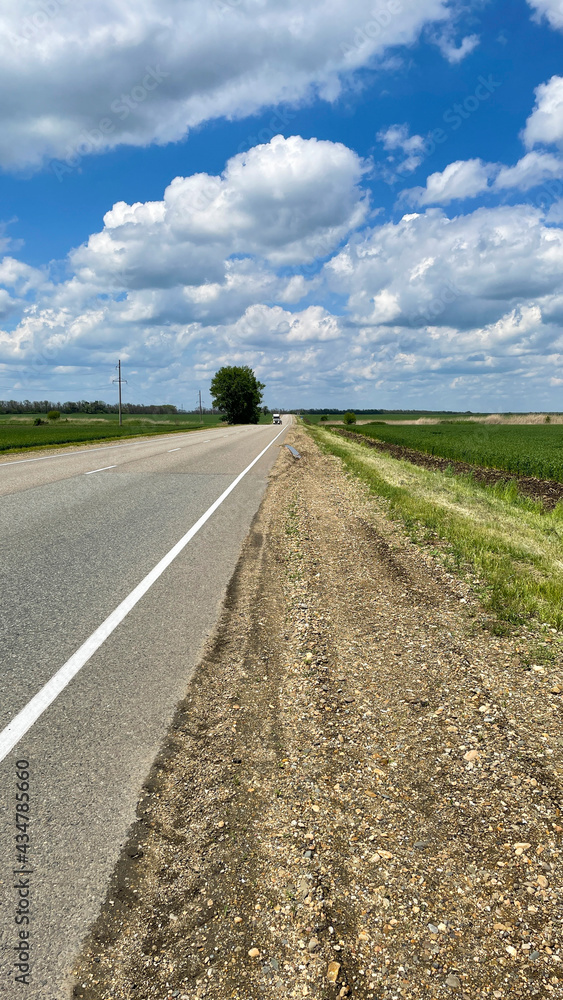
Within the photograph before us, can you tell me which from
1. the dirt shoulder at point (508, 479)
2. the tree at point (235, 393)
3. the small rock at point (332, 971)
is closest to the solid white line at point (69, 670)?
the small rock at point (332, 971)

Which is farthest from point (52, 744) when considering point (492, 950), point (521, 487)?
point (521, 487)

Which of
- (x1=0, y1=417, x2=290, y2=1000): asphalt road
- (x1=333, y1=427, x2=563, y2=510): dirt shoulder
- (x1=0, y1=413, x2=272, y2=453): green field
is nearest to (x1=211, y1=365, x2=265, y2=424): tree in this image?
(x1=0, y1=413, x2=272, y2=453): green field

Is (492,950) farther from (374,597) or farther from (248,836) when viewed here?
(374,597)

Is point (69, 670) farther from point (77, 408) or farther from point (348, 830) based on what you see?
point (77, 408)

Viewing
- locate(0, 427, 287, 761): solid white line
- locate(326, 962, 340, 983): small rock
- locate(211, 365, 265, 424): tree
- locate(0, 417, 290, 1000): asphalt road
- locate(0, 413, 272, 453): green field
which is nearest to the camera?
locate(326, 962, 340, 983): small rock

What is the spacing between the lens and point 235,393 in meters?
110

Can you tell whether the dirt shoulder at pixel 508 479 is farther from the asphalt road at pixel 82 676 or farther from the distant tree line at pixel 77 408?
the distant tree line at pixel 77 408

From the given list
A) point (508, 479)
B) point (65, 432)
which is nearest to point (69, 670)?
point (508, 479)

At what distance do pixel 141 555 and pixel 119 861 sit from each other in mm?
4957

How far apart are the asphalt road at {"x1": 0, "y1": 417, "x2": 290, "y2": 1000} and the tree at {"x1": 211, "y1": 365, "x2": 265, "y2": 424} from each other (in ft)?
334

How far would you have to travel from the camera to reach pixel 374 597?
619 cm

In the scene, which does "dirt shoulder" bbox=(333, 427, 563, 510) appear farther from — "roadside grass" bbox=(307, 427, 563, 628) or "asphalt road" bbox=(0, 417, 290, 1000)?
"asphalt road" bbox=(0, 417, 290, 1000)

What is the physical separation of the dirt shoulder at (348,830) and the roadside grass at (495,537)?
0.94 metres

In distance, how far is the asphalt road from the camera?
2.41m
